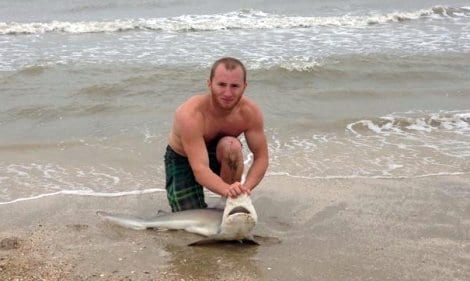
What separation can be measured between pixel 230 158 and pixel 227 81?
533mm

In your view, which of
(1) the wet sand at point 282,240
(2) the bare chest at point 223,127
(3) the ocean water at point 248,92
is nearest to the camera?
(1) the wet sand at point 282,240

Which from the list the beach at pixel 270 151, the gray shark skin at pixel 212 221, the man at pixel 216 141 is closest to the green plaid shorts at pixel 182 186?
the man at pixel 216 141

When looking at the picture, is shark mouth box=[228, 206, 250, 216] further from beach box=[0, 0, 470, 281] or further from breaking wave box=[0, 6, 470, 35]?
breaking wave box=[0, 6, 470, 35]

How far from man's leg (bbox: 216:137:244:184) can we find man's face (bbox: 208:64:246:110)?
0.91 ft

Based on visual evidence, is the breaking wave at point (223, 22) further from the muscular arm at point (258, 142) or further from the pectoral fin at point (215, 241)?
the pectoral fin at point (215, 241)

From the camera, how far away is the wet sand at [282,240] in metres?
3.44

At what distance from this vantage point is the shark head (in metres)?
3.55

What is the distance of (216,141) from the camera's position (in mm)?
3965

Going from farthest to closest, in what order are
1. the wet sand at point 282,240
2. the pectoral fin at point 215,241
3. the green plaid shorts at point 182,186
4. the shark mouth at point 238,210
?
the green plaid shorts at point 182,186, the pectoral fin at point 215,241, the shark mouth at point 238,210, the wet sand at point 282,240

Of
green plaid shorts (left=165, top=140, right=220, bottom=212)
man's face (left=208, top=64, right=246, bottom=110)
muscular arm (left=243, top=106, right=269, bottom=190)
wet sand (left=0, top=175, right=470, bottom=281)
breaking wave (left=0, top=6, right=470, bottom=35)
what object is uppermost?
man's face (left=208, top=64, right=246, bottom=110)

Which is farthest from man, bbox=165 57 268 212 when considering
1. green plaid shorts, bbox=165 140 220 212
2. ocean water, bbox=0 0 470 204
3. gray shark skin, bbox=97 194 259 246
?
ocean water, bbox=0 0 470 204

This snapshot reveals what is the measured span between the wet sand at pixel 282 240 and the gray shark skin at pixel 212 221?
56 millimetres

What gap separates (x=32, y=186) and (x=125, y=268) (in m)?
1.91

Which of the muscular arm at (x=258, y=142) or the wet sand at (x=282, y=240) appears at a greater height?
the muscular arm at (x=258, y=142)
